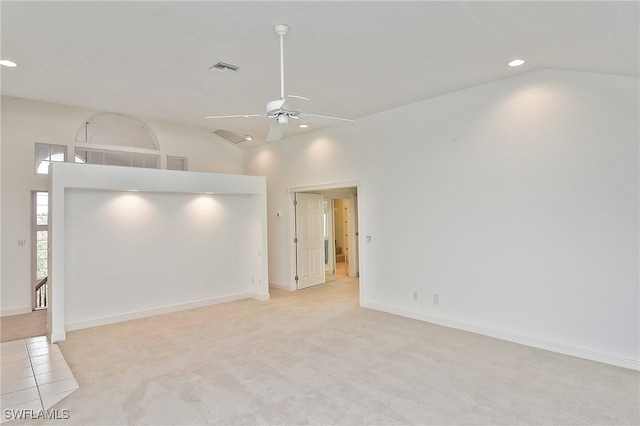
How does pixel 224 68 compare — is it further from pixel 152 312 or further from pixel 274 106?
pixel 152 312

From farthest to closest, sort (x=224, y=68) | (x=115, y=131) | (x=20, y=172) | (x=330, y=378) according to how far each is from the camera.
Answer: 1. (x=115, y=131)
2. (x=20, y=172)
3. (x=224, y=68)
4. (x=330, y=378)

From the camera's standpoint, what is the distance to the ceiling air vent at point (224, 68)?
378cm

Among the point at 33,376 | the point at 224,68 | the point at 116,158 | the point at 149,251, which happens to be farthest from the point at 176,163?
the point at 33,376

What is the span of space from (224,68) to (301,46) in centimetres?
102

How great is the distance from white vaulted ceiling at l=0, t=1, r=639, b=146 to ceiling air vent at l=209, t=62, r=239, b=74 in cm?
9

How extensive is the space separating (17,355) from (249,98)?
418 centimetres

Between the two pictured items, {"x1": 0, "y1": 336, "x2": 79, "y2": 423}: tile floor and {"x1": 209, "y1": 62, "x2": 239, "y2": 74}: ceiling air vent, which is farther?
{"x1": 209, "y1": 62, "x2": 239, "y2": 74}: ceiling air vent

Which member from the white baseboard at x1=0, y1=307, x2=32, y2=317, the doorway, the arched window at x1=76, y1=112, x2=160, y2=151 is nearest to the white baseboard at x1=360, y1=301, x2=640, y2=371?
the doorway

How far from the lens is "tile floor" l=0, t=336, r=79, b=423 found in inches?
116

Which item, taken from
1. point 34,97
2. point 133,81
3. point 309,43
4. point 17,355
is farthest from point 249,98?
point 17,355

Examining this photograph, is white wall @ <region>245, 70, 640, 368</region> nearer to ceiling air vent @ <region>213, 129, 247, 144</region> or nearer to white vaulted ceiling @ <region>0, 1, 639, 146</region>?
white vaulted ceiling @ <region>0, 1, 639, 146</region>

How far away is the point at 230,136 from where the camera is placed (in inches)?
302

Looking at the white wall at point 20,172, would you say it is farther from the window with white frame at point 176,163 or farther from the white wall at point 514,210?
the white wall at point 514,210

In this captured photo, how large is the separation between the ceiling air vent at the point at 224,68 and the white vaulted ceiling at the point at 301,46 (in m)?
0.09
